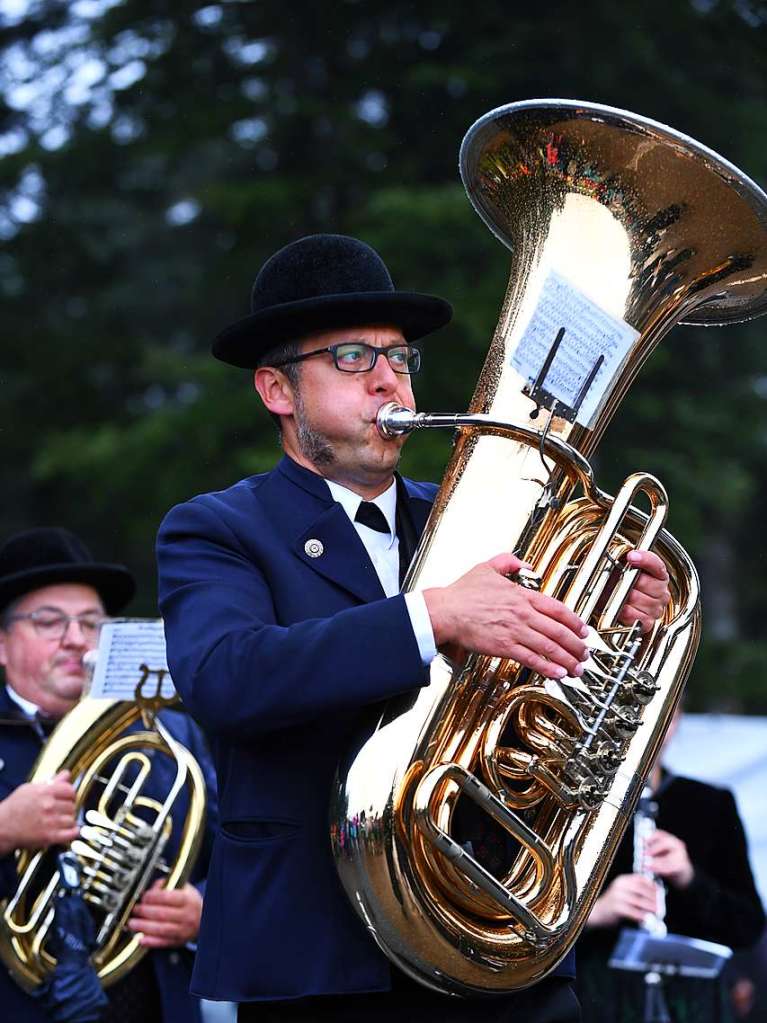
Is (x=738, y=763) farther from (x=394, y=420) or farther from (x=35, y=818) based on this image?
(x=394, y=420)

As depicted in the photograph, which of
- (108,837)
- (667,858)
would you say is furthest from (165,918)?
(667,858)

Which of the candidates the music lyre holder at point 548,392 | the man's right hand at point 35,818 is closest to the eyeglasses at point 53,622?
the man's right hand at point 35,818

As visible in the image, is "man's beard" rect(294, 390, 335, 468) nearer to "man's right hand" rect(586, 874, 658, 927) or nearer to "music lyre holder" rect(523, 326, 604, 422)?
"music lyre holder" rect(523, 326, 604, 422)

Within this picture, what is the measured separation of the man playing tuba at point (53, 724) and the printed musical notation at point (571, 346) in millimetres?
1802

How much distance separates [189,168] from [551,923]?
448 inches

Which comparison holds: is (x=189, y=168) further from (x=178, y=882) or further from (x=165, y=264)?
(x=178, y=882)

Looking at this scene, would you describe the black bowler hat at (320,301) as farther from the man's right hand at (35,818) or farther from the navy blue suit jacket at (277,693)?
the man's right hand at (35,818)

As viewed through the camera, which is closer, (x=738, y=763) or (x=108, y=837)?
(x=108, y=837)

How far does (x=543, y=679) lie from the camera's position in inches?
102

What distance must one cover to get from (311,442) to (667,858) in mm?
2271

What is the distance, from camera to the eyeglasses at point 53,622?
442cm

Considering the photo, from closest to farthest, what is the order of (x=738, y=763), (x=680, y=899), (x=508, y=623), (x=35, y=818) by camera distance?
(x=508, y=623)
(x=35, y=818)
(x=680, y=899)
(x=738, y=763)

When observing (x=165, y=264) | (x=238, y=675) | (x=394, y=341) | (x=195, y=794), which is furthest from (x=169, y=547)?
(x=165, y=264)

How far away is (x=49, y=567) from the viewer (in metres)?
4.47
